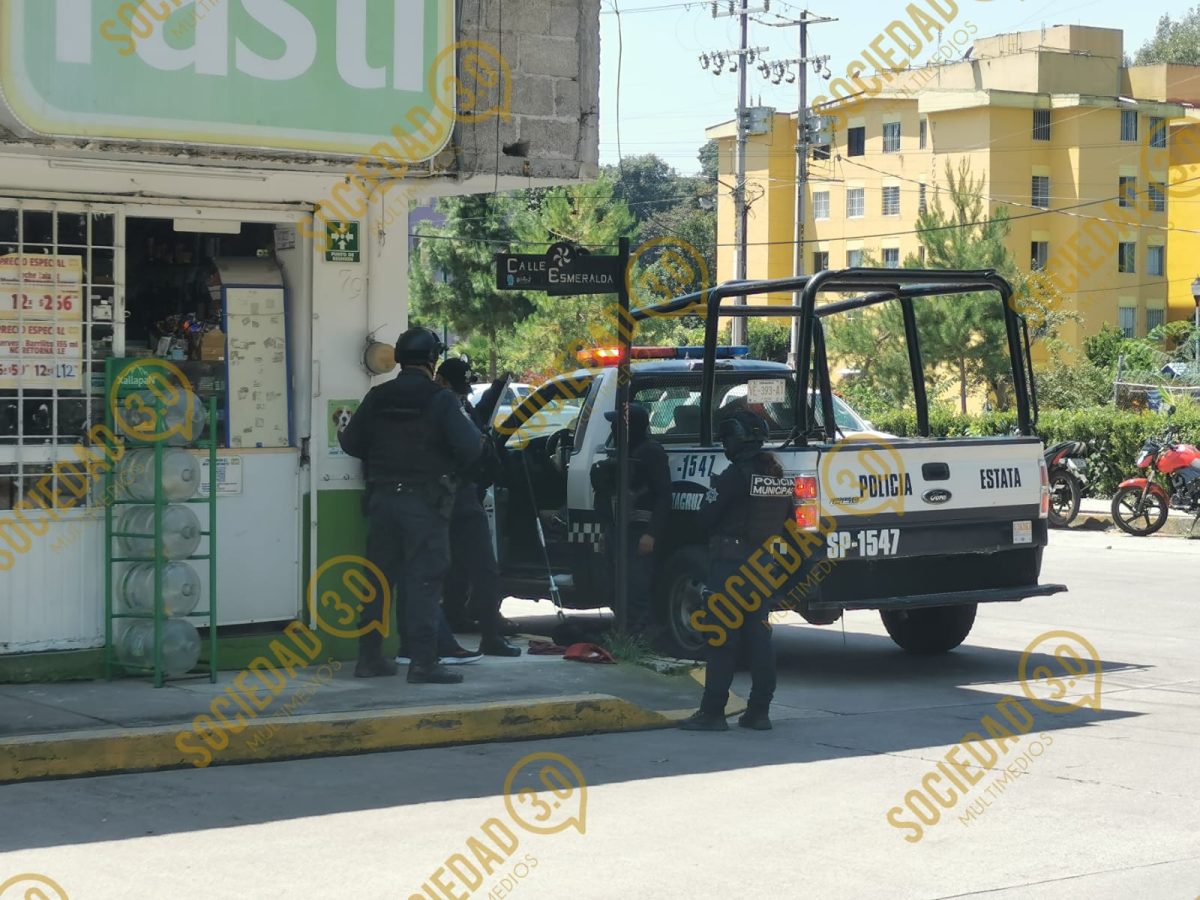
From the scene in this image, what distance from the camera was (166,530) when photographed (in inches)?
353

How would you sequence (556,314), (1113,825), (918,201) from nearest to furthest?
(1113,825)
(556,314)
(918,201)

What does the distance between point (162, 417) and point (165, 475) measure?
32 cm

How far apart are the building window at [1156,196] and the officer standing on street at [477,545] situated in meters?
57.4

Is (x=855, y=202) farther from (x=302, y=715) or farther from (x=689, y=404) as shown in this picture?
(x=302, y=715)

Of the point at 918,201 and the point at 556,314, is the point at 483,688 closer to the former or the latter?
the point at 556,314

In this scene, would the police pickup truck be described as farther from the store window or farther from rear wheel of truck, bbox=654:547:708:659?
the store window

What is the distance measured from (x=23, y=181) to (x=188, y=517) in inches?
79.6

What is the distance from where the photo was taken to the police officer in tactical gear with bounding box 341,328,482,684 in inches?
365

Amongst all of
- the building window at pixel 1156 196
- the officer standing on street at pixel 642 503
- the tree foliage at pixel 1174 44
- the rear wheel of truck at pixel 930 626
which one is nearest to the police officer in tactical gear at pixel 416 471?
the officer standing on street at pixel 642 503

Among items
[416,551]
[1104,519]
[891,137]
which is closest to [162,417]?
[416,551]

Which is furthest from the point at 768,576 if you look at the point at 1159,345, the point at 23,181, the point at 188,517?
the point at 1159,345

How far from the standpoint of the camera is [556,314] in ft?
114

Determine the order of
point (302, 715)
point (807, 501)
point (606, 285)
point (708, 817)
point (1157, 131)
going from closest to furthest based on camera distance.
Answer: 1. point (708, 817)
2. point (302, 715)
3. point (807, 501)
4. point (606, 285)
5. point (1157, 131)

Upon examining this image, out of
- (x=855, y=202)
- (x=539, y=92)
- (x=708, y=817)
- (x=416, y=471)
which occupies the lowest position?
(x=708, y=817)
